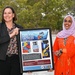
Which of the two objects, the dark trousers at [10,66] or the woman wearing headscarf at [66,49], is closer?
the dark trousers at [10,66]

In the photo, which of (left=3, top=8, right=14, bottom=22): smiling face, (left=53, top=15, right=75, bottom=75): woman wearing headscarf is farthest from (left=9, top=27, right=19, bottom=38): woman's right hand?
(left=53, top=15, right=75, bottom=75): woman wearing headscarf

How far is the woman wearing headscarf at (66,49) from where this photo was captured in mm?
Result: 4464

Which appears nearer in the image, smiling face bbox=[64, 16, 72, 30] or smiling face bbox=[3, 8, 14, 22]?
smiling face bbox=[3, 8, 14, 22]

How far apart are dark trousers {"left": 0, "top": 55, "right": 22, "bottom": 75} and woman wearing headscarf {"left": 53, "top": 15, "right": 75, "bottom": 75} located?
0.70 meters

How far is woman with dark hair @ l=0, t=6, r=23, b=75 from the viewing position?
412 centimetres

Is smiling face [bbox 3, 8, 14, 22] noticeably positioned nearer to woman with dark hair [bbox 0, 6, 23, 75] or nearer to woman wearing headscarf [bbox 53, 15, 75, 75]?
woman with dark hair [bbox 0, 6, 23, 75]

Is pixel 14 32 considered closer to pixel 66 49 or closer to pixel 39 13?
pixel 66 49

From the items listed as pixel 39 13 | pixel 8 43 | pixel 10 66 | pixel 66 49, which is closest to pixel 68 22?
pixel 66 49

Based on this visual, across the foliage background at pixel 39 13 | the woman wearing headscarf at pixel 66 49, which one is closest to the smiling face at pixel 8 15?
the woman wearing headscarf at pixel 66 49

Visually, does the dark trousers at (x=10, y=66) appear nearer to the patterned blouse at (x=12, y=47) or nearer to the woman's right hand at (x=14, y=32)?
the patterned blouse at (x=12, y=47)

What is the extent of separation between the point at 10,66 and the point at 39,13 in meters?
6.03

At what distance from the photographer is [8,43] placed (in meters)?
4.12

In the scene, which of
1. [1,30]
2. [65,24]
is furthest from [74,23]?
[1,30]

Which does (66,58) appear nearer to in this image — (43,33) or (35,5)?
(43,33)
